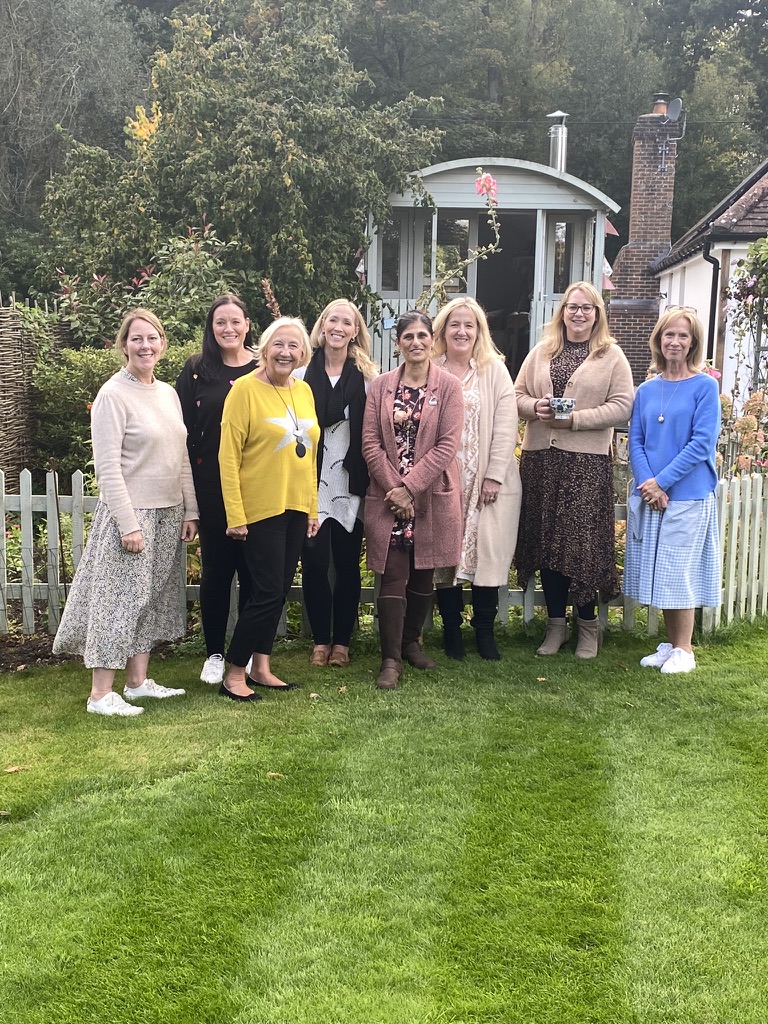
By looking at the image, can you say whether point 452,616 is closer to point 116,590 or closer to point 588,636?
point 588,636

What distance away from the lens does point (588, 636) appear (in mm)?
5449

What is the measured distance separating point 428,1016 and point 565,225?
1722cm

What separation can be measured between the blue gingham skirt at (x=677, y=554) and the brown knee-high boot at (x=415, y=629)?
1.21 metres

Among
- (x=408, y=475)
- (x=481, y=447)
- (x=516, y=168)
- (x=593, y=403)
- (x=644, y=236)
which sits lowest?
(x=408, y=475)

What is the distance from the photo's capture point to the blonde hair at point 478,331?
16.6 feet

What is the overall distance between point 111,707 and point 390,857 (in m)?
1.89

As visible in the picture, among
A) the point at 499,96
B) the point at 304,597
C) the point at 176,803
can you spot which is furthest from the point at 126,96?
the point at 176,803

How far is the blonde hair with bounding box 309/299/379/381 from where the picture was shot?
4945 mm

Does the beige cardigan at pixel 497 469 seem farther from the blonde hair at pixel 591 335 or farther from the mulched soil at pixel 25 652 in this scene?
the mulched soil at pixel 25 652

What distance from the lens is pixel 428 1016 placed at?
7.79 ft

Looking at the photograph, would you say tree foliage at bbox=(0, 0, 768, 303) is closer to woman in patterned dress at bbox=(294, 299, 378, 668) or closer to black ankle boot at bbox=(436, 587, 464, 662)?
woman in patterned dress at bbox=(294, 299, 378, 668)

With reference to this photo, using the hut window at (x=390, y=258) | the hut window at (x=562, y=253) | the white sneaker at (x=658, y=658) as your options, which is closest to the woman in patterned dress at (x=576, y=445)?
the white sneaker at (x=658, y=658)

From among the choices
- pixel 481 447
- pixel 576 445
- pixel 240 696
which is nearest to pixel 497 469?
pixel 481 447

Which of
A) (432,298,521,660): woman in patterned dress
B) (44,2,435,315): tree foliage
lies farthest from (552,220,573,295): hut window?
(432,298,521,660): woman in patterned dress
